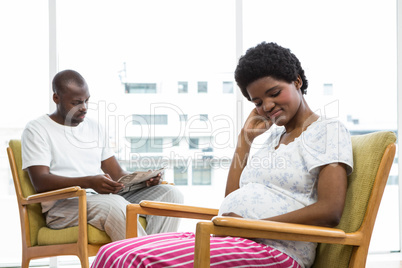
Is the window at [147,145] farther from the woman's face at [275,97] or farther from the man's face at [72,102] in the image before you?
the woman's face at [275,97]

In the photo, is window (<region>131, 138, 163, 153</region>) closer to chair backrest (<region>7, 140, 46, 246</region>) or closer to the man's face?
the man's face

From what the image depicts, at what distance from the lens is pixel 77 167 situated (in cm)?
272

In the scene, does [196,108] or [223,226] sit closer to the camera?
[223,226]

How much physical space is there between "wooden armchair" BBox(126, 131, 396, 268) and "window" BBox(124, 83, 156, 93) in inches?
85.3

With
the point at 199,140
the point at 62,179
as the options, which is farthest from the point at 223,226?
→ the point at 199,140

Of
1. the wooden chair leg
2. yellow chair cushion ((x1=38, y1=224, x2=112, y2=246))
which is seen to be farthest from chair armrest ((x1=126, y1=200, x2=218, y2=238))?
yellow chair cushion ((x1=38, y1=224, x2=112, y2=246))

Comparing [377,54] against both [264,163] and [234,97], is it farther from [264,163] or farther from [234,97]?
[264,163]

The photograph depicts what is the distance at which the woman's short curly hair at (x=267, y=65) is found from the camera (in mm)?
1529

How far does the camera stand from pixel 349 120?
3.75 m

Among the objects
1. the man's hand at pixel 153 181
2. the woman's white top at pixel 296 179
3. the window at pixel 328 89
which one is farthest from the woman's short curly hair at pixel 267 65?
the window at pixel 328 89

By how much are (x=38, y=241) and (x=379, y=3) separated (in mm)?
3130

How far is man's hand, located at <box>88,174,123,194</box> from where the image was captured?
97.5 inches

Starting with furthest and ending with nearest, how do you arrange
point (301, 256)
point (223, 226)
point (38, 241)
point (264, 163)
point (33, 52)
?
point (33, 52) < point (38, 241) < point (264, 163) < point (301, 256) < point (223, 226)

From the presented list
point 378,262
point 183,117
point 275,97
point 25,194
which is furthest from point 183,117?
point 275,97
